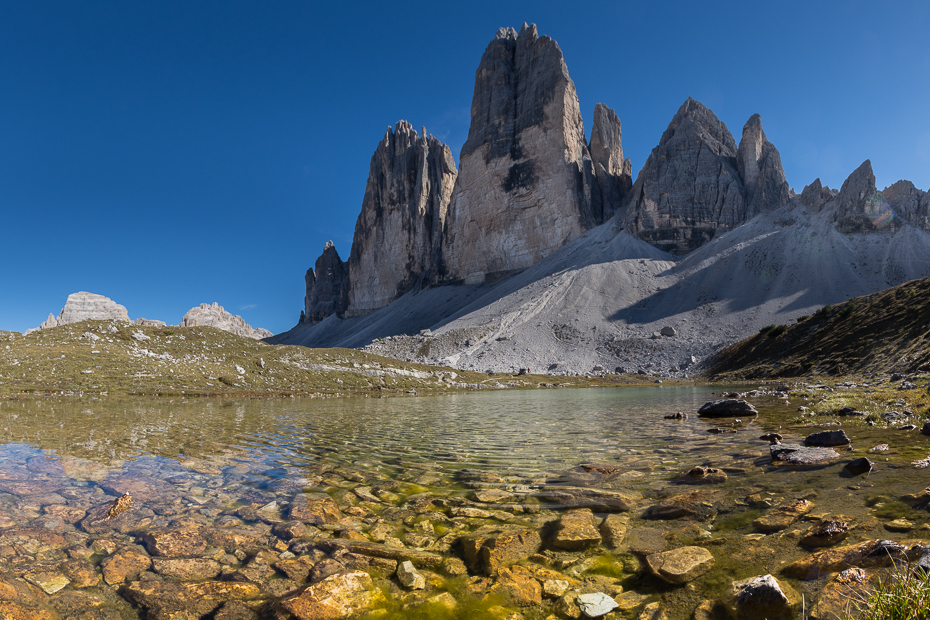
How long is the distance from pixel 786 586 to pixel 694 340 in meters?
75.8

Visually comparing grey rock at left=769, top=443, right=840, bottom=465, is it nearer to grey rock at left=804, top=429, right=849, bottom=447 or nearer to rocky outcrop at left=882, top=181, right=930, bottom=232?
grey rock at left=804, top=429, right=849, bottom=447

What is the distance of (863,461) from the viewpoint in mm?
5996

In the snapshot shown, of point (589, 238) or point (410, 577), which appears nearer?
point (410, 577)

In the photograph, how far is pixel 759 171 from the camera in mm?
105562

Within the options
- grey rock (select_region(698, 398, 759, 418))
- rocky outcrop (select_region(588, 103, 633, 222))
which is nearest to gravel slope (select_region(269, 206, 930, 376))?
rocky outcrop (select_region(588, 103, 633, 222))

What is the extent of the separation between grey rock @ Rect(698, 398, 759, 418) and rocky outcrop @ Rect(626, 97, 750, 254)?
→ 308ft

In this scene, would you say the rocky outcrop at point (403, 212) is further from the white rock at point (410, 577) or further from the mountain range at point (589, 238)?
the white rock at point (410, 577)

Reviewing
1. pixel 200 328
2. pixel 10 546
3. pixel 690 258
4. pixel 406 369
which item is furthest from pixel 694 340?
pixel 10 546

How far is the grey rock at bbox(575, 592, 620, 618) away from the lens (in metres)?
3.12

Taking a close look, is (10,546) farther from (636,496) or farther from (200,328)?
(200,328)

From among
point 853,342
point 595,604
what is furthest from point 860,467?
point 853,342

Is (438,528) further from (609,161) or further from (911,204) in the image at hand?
(609,161)

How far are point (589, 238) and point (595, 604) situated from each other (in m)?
107

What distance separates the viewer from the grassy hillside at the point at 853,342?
2842cm
